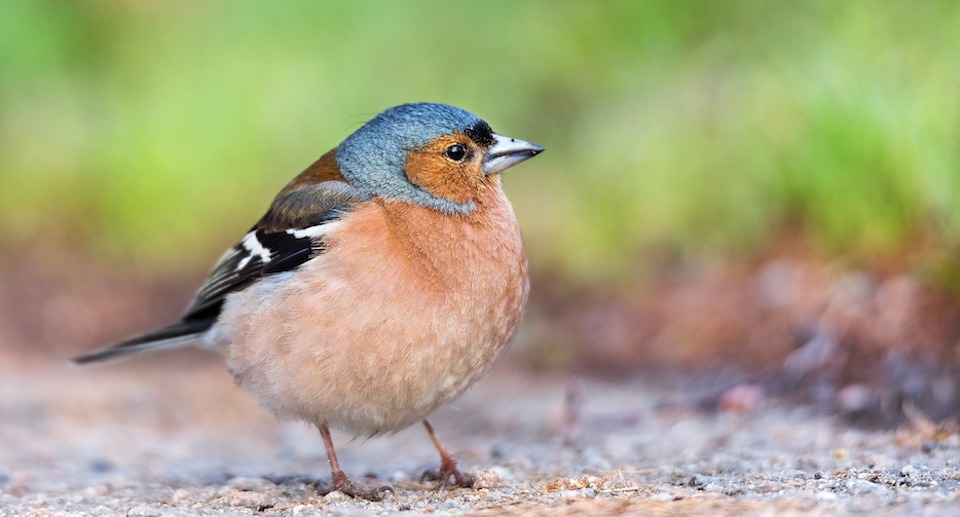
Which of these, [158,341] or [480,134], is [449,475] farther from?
[158,341]

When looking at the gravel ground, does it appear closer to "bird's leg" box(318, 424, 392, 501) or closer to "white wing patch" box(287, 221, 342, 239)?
"bird's leg" box(318, 424, 392, 501)

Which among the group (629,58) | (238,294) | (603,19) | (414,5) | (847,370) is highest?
(414,5)

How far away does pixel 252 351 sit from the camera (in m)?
4.32

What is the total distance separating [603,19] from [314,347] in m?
5.04

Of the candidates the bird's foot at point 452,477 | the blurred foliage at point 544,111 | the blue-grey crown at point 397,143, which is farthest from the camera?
the blurred foliage at point 544,111

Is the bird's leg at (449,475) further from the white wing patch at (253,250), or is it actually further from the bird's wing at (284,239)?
the white wing patch at (253,250)

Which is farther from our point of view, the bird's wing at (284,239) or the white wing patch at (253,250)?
the white wing patch at (253,250)

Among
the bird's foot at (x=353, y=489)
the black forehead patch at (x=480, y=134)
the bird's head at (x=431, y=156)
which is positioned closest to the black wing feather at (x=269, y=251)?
the bird's head at (x=431, y=156)

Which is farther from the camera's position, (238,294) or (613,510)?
(238,294)

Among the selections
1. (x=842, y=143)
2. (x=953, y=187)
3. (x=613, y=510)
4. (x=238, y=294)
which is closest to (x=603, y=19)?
(x=842, y=143)

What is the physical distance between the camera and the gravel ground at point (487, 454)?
353 cm

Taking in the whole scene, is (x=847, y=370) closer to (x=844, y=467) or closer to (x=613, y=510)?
(x=844, y=467)

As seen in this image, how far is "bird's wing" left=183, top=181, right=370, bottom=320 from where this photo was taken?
435 cm

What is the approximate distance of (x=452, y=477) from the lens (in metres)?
4.39
